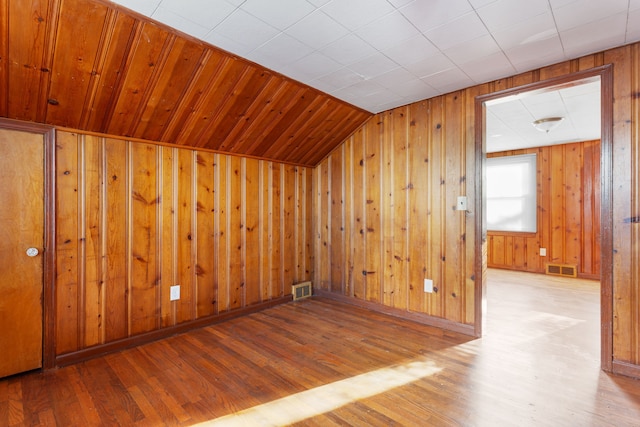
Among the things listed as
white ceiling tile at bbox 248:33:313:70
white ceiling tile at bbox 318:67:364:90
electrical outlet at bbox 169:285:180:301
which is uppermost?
white ceiling tile at bbox 318:67:364:90

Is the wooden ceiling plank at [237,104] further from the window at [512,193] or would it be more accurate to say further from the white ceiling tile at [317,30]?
the window at [512,193]

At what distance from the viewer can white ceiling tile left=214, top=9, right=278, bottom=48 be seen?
1.83 meters

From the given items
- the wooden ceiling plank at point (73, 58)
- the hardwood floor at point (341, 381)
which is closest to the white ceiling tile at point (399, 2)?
the wooden ceiling plank at point (73, 58)

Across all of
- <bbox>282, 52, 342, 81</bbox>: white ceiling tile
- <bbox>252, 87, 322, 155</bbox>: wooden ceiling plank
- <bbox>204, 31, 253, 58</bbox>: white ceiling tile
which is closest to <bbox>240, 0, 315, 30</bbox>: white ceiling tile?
<bbox>204, 31, 253, 58</bbox>: white ceiling tile

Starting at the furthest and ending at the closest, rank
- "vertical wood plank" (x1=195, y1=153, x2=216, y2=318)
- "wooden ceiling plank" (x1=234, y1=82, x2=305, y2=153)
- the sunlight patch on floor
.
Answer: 1. "vertical wood plank" (x1=195, y1=153, x2=216, y2=318)
2. "wooden ceiling plank" (x1=234, y1=82, x2=305, y2=153)
3. the sunlight patch on floor

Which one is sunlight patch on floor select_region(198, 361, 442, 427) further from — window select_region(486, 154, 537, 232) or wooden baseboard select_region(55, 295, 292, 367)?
window select_region(486, 154, 537, 232)

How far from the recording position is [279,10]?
1.77m

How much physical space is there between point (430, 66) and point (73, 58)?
2555 mm

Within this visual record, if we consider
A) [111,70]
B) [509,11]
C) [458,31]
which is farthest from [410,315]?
[111,70]

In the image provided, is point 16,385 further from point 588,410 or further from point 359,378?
point 588,410

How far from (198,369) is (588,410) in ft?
8.34

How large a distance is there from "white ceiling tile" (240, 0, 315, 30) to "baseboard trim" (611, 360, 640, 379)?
3.21 m

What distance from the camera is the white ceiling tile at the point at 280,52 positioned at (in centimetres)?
209

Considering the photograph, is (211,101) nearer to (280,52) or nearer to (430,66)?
(280,52)
